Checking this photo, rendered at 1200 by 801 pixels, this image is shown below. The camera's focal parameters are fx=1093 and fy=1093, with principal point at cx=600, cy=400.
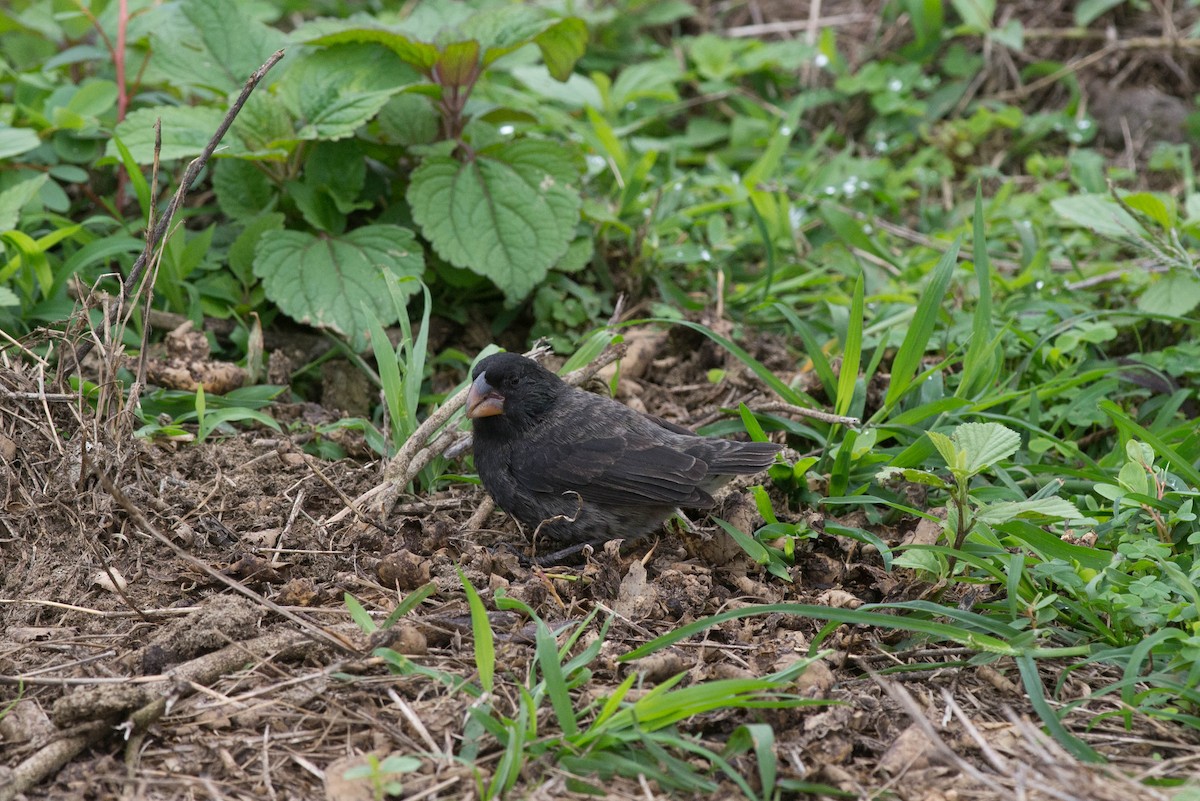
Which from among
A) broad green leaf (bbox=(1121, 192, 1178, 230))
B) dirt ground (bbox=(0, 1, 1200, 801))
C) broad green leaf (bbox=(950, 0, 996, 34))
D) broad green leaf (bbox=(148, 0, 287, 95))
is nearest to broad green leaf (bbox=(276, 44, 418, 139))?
broad green leaf (bbox=(148, 0, 287, 95))

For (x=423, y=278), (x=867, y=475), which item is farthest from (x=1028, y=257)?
(x=423, y=278)

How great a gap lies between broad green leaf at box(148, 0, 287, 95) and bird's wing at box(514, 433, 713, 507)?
7.37 feet

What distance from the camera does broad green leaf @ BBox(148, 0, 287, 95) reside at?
15.4 feet

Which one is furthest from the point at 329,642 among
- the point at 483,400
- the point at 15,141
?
the point at 15,141

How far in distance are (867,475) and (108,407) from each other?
2.57m

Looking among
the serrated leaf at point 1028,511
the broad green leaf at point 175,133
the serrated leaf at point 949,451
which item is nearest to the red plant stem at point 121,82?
the broad green leaf at point 175,133

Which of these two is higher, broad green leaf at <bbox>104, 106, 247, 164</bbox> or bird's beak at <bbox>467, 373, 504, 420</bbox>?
broad green leaf at <bbox>104, 106, 247, 164</bbox>

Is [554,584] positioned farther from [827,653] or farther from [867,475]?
[867,475]

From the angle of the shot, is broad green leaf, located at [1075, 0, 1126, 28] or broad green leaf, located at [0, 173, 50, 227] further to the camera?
broad green leaf, located at [1075, 0, 1126, 28]

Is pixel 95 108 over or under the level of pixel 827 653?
over

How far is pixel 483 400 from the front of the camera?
381cm

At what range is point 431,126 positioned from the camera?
4898 millimetres

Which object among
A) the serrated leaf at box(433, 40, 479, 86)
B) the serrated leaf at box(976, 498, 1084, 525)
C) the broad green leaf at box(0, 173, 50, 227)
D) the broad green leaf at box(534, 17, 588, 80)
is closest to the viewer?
the serrated leaf at box(976, 498, 1084, 525)

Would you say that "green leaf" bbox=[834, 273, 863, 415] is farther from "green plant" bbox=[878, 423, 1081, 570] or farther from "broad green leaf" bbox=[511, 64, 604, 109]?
"broad green leaf" bbox=[511, 64, 604, 109]
